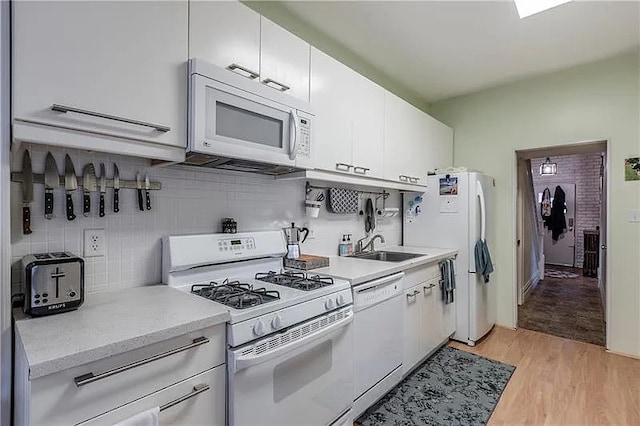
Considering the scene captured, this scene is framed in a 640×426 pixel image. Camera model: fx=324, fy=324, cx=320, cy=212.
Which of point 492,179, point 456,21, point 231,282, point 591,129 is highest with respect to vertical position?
point 456,21

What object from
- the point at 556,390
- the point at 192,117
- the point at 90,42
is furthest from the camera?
the point at 556,390

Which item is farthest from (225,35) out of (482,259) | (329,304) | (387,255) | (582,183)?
(582,183)

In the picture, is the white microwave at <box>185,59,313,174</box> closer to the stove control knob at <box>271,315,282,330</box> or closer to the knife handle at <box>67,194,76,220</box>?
the knife handle at <box>67,194,76,220</box>

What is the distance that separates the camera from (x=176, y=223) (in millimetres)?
1696

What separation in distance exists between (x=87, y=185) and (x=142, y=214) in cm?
27

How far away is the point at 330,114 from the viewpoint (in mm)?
2137

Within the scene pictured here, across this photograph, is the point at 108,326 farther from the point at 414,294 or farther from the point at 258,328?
the point at 414,294

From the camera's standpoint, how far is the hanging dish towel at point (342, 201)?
261cm

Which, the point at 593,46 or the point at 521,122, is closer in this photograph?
the point at 593,46

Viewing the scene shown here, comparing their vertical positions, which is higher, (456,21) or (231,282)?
(456,21)

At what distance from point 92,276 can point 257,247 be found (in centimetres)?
82

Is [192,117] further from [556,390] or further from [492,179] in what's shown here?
[492,179]

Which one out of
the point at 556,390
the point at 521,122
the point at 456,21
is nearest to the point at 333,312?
the point at 556,390

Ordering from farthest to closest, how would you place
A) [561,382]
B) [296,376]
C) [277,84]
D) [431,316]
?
[431,316]
[561,382]
[277,84]
[296,376]
